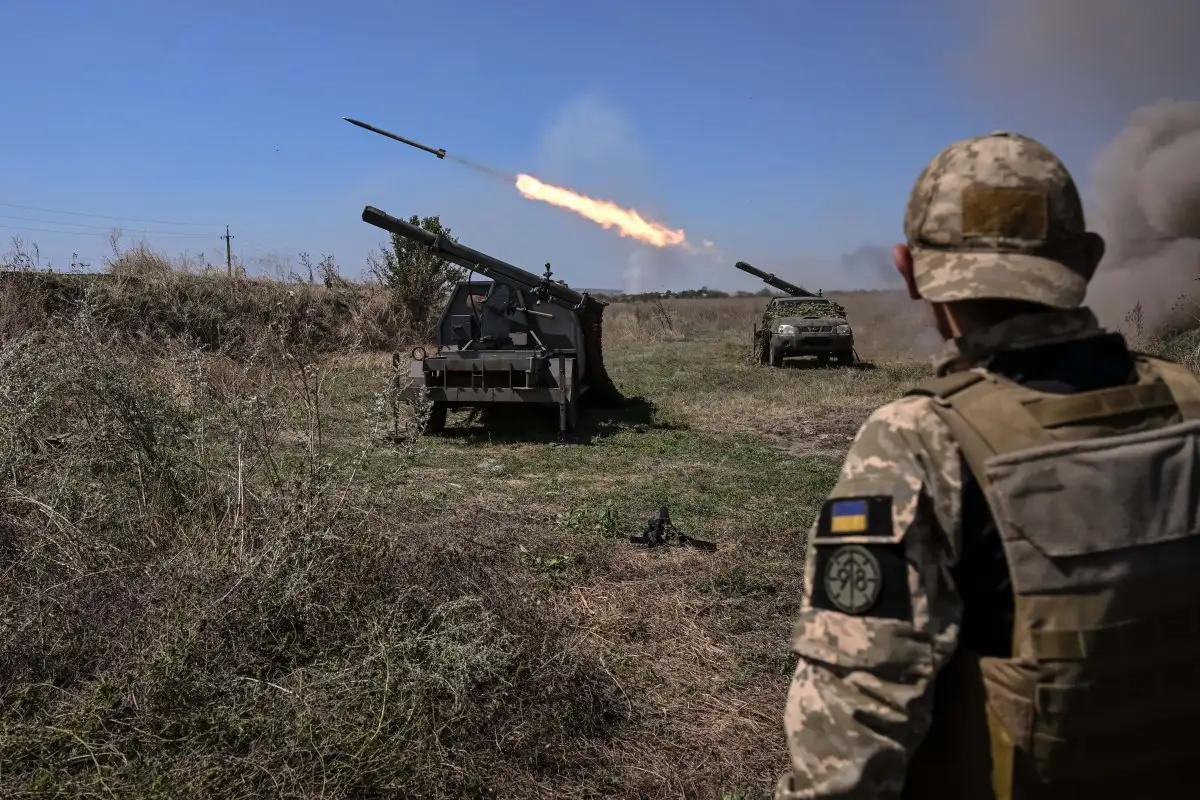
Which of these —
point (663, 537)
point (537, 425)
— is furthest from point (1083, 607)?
point (537, 425)

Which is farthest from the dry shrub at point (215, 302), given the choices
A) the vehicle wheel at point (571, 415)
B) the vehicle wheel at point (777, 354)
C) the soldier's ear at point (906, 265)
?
the soldier's ear at point (906, 265)

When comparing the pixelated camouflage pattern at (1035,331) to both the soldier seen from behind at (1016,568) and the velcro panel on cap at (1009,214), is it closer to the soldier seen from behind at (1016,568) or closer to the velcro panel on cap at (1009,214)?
the soldier seen from behind at (1016,568)

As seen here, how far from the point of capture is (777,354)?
64.1 feet

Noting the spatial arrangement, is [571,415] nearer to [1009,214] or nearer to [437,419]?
[437,419]

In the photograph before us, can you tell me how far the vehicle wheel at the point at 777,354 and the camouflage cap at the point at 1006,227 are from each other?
18.1m

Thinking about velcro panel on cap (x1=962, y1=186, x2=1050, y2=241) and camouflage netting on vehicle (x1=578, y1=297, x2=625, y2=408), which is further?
camouflage netting on vehicle (x1=578, y1=297, x2=625, y2=408)

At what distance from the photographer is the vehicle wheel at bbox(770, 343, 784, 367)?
63.8 feet

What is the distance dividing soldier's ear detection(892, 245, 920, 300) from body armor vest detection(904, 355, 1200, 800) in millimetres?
275

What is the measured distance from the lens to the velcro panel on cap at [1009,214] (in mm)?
1554

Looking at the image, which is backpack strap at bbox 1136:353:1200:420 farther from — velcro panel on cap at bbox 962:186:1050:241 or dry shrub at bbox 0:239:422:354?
dry shrub at bbox 0:239:422:354

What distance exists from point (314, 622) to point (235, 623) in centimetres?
30

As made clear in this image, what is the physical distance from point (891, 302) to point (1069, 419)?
90.9 ft

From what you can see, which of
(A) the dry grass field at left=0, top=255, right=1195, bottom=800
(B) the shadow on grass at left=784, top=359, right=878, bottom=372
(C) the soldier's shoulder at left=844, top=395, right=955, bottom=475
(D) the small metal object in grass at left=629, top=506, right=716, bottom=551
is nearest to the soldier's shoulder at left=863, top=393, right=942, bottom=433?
(C) the soldier's shoulder at left=844, top=395, right=955, bottom=475

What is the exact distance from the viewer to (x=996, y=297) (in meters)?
1.54
